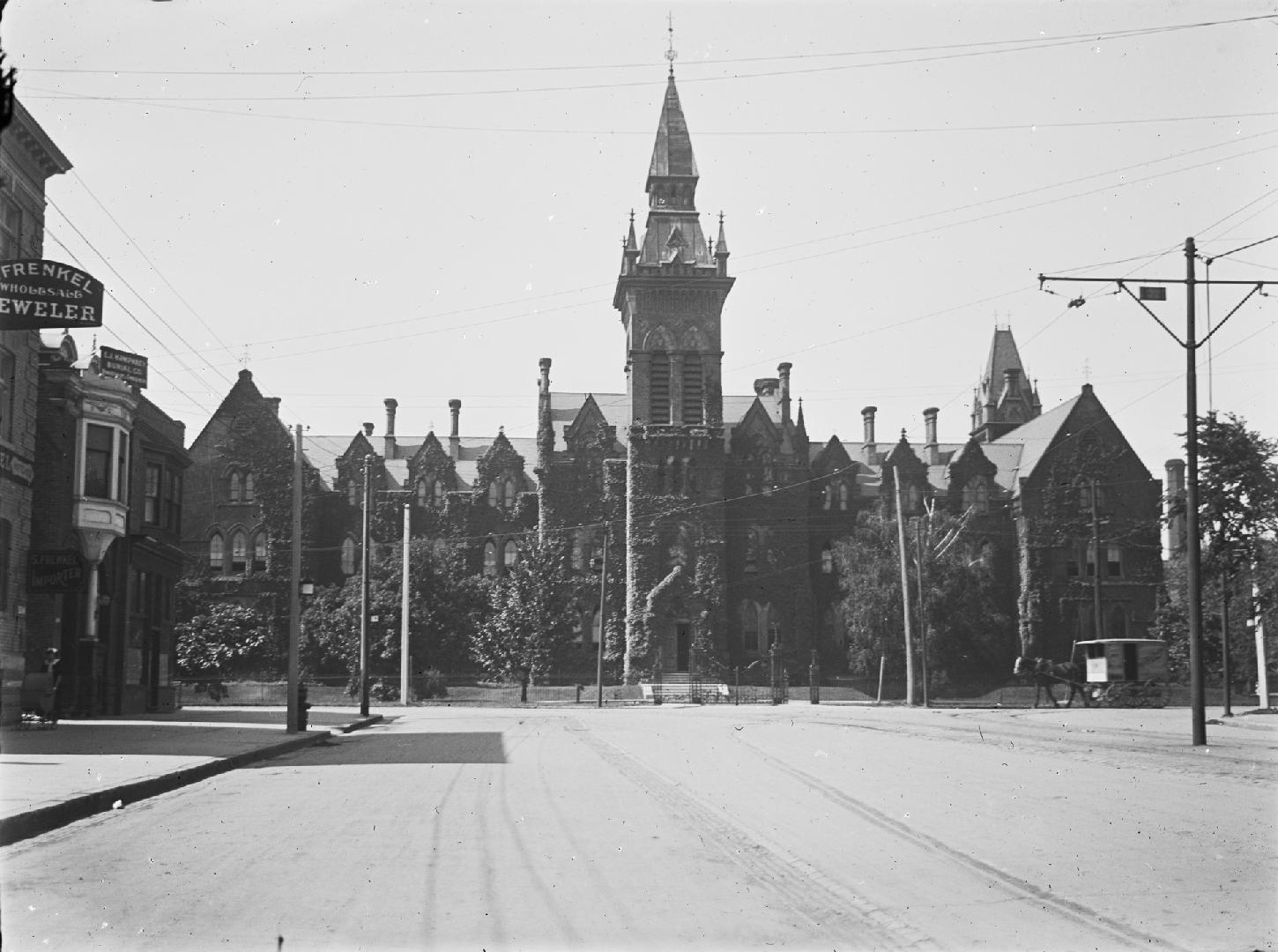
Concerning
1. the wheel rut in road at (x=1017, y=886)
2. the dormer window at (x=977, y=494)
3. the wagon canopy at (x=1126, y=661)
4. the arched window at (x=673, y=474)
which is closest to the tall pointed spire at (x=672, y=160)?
the arched window at (x=673, y=474)

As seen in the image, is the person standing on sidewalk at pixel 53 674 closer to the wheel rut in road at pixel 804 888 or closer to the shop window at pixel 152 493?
the shop window at pixel 152 493

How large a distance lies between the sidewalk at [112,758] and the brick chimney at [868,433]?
167 ft

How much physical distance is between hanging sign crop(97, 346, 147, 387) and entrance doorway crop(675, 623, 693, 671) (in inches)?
1546

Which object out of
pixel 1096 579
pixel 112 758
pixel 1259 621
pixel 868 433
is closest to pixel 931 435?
pixel 868 433

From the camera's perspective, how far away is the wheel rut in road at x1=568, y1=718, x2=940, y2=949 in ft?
28.7

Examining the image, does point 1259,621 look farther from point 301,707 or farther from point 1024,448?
point 1024,448

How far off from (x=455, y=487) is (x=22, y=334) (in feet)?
158

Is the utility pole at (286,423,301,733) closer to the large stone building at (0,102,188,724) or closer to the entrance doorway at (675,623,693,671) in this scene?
the large stone building at (0,102,188,724)

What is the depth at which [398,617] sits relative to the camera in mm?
68250

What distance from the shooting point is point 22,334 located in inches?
1243

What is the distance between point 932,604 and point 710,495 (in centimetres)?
1257

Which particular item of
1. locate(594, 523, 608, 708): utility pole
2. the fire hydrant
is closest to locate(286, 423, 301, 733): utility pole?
the fire hydrant

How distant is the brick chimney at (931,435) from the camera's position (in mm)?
84606

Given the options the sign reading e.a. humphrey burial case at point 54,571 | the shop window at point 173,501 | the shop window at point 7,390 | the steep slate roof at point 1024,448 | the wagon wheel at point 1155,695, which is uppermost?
the steep slate roof at point 1024,448
